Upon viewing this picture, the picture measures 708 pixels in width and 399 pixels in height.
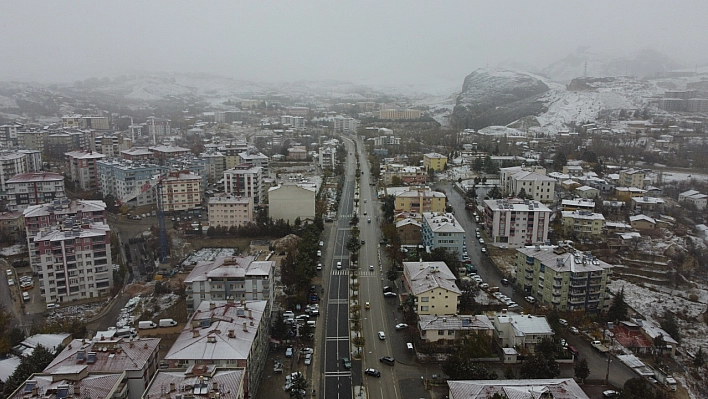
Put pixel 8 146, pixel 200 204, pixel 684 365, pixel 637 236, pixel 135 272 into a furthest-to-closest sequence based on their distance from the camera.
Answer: pixel 8 146
pixel 200 204
pixel 637 236
pixel 135 272
pixel 684 365

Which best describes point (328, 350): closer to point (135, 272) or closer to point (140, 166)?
point (135, 272)

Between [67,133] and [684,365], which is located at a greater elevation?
[67,133]

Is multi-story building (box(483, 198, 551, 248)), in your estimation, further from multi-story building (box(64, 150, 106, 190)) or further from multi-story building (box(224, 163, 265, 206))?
multi-story building (box(64, 150, 106, 190))

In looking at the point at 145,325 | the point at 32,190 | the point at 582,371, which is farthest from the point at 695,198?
the point at 32,190

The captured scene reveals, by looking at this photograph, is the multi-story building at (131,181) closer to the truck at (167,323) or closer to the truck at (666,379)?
the truck at (167,323)

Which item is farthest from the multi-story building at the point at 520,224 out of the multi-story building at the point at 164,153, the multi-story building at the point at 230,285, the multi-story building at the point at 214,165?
the multi-story building at the point at 164,153

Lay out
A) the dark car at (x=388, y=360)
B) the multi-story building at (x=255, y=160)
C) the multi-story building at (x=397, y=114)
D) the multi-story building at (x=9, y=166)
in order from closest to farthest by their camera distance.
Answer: the dark car at (x=388, y=360) < the multi-story building at (x=9, y=166) < the multi-story building at (x=255, y=160) < the multi-story building at (x=397, y=114)

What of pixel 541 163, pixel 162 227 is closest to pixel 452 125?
pixel 541 163
